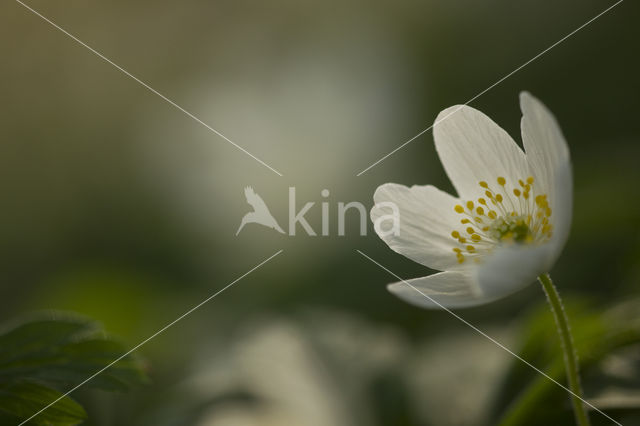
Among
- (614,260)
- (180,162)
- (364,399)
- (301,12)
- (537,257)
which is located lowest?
(537,257)

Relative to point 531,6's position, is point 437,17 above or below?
above

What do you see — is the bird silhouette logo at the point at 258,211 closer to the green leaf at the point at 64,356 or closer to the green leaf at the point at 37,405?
the green leaf at the point at 64,356

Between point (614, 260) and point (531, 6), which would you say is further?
point (531, 6)

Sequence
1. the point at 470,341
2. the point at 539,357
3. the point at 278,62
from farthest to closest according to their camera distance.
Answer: the point at 278,62 < the point at 470,341 < the point at 539,357

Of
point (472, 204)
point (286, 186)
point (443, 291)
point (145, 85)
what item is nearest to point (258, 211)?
point (286, 186)

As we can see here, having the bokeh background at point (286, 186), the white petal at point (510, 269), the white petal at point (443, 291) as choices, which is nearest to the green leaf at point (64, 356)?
Result: the bokeh background at point (286, 186)

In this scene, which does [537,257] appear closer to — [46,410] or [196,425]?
[46,410]

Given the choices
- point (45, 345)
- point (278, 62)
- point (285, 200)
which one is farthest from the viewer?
point (278, 62)

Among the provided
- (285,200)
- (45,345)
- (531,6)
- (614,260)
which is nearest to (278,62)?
(285,200)
